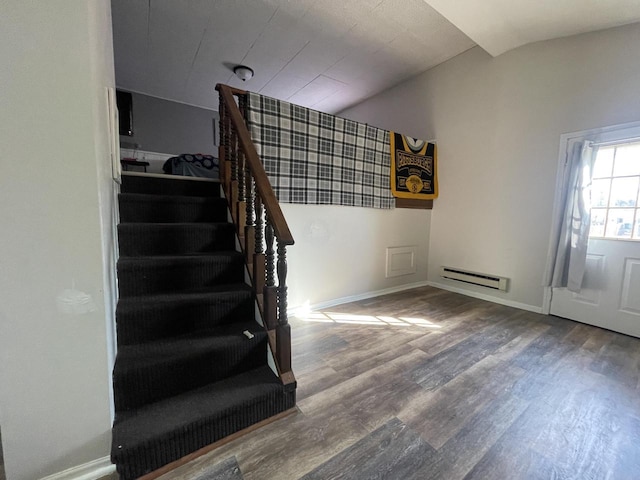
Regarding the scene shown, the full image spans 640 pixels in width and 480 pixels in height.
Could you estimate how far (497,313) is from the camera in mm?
2646

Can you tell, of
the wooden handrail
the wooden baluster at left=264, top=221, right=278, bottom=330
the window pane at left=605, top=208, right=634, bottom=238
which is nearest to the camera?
the wooden handrail

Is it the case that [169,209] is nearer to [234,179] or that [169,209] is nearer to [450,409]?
[234,179]

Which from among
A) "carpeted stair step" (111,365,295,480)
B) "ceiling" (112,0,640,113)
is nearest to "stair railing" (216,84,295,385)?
"carpeted stair step" (111,365,295,480)

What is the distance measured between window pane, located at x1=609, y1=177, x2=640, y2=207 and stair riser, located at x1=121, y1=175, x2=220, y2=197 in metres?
3.55

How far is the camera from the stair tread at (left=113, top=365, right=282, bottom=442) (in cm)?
101

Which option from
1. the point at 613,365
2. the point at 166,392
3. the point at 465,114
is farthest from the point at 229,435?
the point at 465,114

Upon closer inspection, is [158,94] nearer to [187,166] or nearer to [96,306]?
[187,166]

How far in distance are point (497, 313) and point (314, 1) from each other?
3488 mm

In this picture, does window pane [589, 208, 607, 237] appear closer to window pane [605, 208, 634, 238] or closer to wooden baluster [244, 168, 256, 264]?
Answer: window pane [605, 208, 634, 238]

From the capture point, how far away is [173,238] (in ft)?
5.77

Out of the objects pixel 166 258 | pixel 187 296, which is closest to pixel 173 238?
pixel 166 258

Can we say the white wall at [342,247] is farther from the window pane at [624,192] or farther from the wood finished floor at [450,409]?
the window pane at [624,192]

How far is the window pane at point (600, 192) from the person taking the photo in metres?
2.28

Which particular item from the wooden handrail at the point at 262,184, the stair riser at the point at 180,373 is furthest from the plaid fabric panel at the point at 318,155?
the stair riser at the point at 180,373
